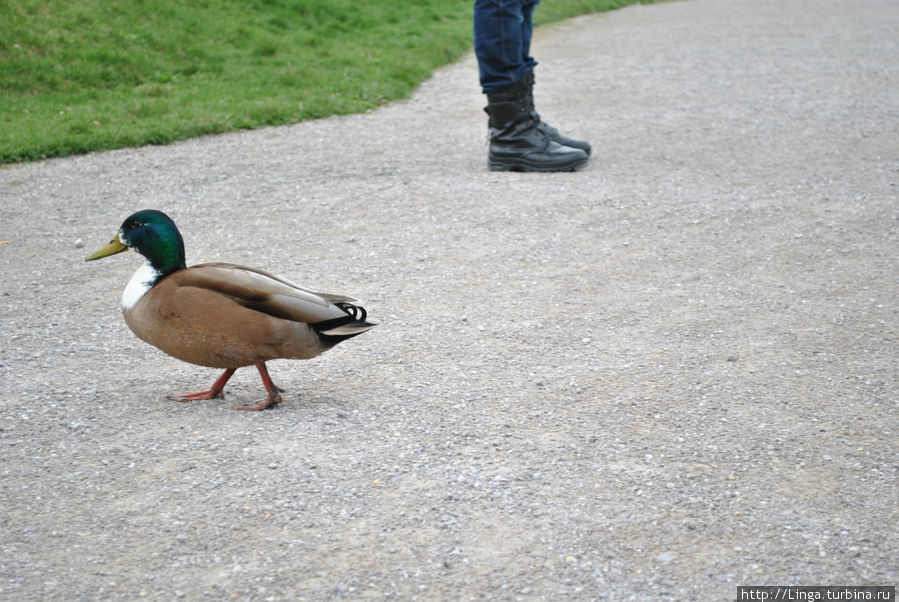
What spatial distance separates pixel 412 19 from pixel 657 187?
801 centimetres

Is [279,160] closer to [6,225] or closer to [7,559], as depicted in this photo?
[6,225]

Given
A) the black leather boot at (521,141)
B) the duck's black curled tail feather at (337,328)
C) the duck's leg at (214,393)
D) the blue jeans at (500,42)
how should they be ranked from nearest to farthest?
the duck's black curled tail feather at (337,328)
the duck's leg at (214,393)
the blue jeans at (500,42)
the black leather boot at (521,141)

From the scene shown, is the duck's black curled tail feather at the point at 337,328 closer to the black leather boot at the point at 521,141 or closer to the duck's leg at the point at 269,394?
the duck's leg at the point at 269,394

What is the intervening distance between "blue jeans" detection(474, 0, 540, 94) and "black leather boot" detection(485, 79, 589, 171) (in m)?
0.09

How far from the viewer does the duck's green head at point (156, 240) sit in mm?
3631

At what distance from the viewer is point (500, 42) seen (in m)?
6.92

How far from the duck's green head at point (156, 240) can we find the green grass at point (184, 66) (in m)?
4.45

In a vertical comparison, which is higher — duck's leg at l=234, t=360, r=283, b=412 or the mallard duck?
the mallard duck

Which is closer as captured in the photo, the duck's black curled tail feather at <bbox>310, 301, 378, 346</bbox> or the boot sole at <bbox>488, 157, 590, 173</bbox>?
the duck's black curled tail feather at <bbox>310, 301, 378, 346</bbox>

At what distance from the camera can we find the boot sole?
23.4ft

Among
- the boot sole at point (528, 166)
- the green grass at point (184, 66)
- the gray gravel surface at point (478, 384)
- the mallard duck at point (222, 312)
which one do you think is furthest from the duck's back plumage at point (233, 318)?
the green grass at point (184, 66)

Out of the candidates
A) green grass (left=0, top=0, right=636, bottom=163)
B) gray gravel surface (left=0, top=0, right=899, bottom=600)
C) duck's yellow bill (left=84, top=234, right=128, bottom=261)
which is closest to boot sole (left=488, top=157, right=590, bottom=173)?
gray gravel surface (left=0, top=0, right=899, bottom=600)

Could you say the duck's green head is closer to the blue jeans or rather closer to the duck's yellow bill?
the duck's yellow bill

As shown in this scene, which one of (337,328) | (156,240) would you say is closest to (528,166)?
(337,328)
